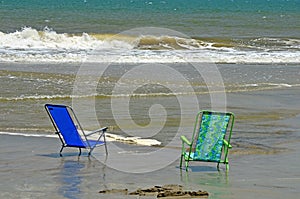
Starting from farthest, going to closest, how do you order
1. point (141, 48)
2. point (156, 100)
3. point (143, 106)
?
point (141, 48), point (156, 100), point (143, 106)

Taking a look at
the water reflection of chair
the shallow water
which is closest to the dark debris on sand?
the water reflection of chair

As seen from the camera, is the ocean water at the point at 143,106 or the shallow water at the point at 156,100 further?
the shallow water at the point at 156,100

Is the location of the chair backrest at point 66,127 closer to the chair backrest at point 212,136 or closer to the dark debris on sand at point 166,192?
the chair backrest at point 212,136

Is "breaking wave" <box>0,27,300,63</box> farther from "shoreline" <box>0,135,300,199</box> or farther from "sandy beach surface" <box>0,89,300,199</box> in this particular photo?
"shoreline" <box>0,135,300,199</box>

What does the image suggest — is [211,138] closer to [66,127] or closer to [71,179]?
[71,179]

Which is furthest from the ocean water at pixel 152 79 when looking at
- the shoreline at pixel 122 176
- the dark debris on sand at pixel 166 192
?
the dark debris on sand at pixel 166 192

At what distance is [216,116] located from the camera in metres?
9.33

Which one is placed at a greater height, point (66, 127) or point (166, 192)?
point (66, 127)

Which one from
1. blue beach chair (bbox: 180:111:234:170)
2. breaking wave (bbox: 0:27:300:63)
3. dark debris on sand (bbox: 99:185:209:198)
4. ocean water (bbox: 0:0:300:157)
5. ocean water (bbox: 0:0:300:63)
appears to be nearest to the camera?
dark debris on sand (bbox: 99:185:209:198)

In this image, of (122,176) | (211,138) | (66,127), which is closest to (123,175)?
(122,176)

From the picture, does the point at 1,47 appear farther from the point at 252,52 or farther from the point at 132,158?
the point at 132,158

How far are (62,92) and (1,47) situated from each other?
52.7 feet

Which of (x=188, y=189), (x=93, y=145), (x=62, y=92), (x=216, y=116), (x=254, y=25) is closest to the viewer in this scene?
(x=188, y=189)


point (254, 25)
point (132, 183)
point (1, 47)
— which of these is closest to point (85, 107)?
A: point (132, 183)
